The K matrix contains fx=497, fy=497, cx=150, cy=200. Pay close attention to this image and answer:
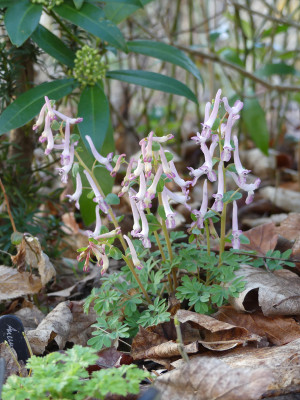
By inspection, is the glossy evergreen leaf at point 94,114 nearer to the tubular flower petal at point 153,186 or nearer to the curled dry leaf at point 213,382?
the tubular flower petal at point 153,186

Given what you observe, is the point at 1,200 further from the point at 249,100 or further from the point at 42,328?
the point at 249,100

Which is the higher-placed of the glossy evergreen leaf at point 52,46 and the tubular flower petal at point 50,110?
the glossy evergreen leaf at point 52,46

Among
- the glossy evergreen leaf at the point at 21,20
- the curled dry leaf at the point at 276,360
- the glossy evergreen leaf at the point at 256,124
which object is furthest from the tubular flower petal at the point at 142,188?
the glossy evergreen leaf at the point at 256,124

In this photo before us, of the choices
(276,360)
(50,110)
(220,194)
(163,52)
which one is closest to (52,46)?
(163,52)

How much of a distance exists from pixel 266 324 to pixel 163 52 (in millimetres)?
1413

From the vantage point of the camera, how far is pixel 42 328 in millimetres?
1661

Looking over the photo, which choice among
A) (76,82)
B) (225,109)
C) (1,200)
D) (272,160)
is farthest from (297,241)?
(272,160)

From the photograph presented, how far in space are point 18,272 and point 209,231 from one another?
0.76m

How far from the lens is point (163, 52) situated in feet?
7.91

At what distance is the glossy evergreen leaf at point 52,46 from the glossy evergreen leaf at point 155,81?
211 mm

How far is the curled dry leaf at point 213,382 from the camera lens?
1109 millimetres

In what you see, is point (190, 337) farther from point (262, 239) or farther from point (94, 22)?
point (94, 22)

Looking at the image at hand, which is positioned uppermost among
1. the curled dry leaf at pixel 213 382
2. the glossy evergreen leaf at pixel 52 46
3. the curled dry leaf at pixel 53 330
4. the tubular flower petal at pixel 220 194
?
the glossy evergreen leaf at pixel 52 46

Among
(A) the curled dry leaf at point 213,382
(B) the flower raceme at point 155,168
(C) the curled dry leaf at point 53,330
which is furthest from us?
(C) the curled dry leaf at point 53,330
